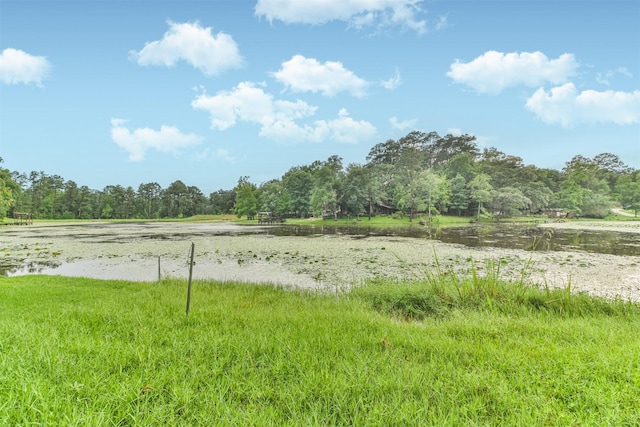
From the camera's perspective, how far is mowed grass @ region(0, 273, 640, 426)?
69.9 inches

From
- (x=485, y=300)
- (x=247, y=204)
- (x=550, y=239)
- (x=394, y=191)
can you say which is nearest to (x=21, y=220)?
(x=247, y=204)

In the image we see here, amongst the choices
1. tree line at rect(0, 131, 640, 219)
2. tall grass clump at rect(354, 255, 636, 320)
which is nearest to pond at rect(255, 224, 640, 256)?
tall grass clump at rect(354, 255, 636, 320)

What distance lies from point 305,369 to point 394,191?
42868mm

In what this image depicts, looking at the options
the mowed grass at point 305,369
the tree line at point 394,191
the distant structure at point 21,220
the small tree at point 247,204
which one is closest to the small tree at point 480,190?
the tree line at point 394,191

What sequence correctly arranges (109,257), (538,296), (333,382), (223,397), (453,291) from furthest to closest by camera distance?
(109,257) < (453,291) < (538,296) < (333,382) < (223,397)

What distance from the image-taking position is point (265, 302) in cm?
512

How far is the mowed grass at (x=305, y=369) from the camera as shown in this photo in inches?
69.9

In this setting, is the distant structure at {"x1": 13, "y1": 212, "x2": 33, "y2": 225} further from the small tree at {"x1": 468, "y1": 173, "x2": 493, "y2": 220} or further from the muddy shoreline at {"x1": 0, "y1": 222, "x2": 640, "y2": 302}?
the small tree at {"x1": 468, "y1": 173, "x2": 493, "y2": 220}

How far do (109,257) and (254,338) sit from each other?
1139 cm

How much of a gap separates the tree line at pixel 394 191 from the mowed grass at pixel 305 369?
32858 millimetres

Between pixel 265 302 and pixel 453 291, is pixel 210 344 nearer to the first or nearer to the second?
pixel 265 302

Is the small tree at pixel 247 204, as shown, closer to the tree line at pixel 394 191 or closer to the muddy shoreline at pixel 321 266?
the tree line at pixel 394 191

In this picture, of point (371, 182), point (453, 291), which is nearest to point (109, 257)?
point (453, 291)

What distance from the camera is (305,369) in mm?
2355
